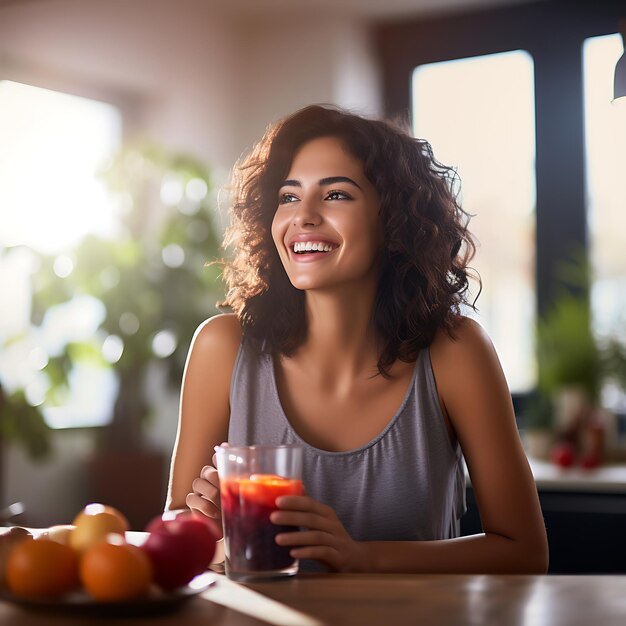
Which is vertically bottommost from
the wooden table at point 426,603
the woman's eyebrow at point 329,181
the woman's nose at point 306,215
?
the wooden table at point 426,603

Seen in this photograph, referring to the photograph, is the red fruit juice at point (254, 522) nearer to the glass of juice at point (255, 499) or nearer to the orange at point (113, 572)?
the glass of juice at point (255, 499)

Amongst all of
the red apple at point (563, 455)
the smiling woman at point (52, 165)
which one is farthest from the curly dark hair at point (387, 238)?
the smiling woman at point (52, 165)

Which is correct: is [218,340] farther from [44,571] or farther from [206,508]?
[44,571]

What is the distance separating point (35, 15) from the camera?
4.12m

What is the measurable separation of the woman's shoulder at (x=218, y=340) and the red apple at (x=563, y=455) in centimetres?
191

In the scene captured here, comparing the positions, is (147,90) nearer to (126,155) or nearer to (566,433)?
(126,155)

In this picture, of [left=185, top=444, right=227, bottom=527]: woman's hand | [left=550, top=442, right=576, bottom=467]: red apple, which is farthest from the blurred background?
[left=185, top=444, right=227, bottom=527]: woman's hand

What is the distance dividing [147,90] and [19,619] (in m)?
3.92

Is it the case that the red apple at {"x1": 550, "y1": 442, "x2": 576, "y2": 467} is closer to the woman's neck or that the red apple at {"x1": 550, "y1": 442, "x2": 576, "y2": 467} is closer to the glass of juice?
the woman's neck

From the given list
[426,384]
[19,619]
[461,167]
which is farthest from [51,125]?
[19,619]

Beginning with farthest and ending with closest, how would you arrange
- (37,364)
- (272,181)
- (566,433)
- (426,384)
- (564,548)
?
1. (37,364)
2. (566,433)
3. (564,548)
4. (272,181)
5. (426,384)

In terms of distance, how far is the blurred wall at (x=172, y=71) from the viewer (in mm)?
4137

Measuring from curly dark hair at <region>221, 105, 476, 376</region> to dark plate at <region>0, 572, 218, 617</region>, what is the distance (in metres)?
0.82

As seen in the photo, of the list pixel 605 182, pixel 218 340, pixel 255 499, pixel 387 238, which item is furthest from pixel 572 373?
pixel 255 499
